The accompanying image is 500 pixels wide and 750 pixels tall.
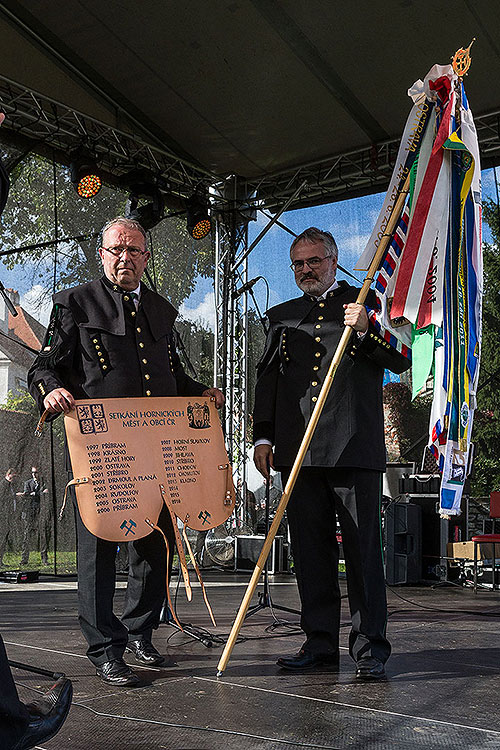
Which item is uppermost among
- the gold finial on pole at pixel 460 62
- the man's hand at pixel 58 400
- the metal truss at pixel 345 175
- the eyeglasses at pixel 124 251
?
the metal truss at pixel 345 175

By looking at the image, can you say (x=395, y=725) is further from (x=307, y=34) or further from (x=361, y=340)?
(x=307, y=34)

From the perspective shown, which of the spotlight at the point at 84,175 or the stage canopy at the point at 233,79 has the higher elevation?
the stage canopy at the point at 233,79

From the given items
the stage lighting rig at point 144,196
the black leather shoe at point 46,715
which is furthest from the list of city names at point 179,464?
the stage lighting rig at point 144,196

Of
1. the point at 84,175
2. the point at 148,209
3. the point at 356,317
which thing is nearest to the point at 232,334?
the point at 148,209

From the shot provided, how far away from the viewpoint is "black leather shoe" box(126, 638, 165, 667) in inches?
121

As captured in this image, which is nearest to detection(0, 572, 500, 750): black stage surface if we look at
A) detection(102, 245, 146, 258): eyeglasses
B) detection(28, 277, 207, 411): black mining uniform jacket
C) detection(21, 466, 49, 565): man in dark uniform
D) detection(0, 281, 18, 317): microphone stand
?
detection(28, 277, 207, 411): black mining uniform jacket

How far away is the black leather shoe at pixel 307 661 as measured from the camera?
2994 millimetres

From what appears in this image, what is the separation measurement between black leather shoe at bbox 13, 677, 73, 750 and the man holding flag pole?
1.08m

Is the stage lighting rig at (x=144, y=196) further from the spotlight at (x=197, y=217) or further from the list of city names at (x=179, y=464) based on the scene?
the list of city names at (x=179, y=464)

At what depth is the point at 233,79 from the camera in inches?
274

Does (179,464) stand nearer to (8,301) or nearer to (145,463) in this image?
(145,463)

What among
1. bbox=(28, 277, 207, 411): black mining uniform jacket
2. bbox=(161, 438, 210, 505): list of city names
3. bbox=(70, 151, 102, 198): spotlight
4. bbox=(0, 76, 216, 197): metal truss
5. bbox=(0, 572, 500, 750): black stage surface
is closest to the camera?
bbox=(0, 572, 500, 750): black stage surface

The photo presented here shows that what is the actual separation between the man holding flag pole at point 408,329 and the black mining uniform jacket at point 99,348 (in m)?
0.50

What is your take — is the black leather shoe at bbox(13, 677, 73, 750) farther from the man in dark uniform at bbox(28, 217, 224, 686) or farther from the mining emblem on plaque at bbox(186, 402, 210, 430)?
the mining emblem on plaque at bbox(186, 402, 210, 430)
